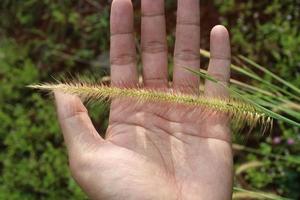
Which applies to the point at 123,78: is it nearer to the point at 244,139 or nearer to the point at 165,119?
the point at 165,119

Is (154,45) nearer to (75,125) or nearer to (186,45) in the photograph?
(186,45)

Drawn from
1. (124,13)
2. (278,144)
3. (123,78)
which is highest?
(124,13)

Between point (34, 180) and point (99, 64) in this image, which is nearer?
point (34, 180)

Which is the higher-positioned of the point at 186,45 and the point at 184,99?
the point at 186,45

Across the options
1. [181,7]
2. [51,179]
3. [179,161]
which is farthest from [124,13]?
[51,179]

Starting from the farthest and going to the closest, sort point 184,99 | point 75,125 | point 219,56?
point 219,56
point 75,125
point 184,99

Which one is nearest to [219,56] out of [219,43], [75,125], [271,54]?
[219,43]

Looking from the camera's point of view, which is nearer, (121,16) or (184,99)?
(184,99)
